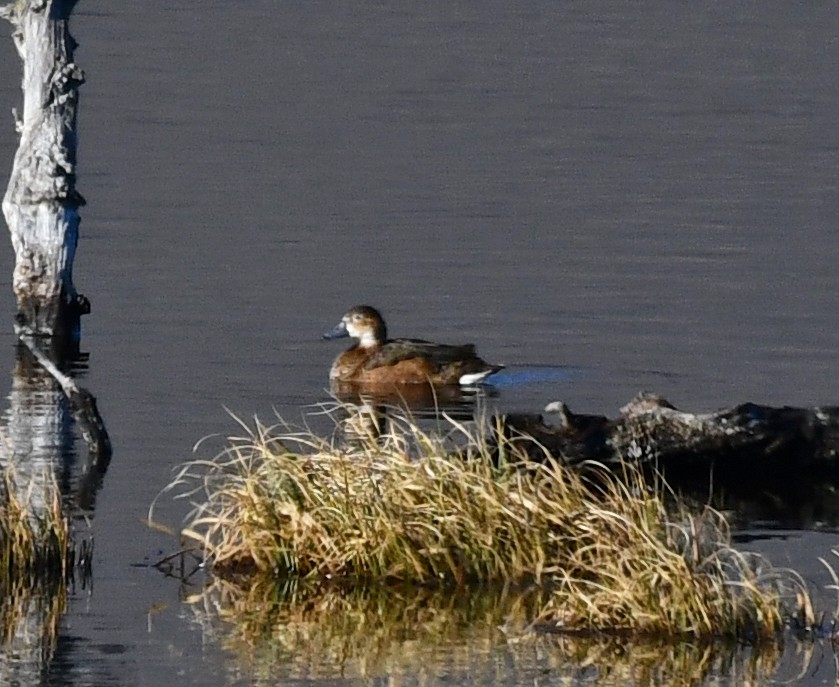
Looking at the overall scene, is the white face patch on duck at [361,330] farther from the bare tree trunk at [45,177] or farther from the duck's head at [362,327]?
the bare tree trunk at [45,177]

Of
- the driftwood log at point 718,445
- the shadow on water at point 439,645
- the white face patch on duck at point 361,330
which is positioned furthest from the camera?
the white face patch on duck at point 361,330

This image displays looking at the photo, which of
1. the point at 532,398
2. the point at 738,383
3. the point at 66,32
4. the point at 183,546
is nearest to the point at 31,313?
the point at 66,32

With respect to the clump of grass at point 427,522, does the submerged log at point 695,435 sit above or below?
above

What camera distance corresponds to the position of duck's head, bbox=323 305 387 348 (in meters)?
20.0

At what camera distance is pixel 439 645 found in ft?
35.2

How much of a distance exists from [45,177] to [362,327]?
2.82 meters

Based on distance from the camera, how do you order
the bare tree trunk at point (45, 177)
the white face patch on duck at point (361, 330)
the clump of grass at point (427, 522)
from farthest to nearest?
the white face patch on duck at point (361, 330)
the bare tree trunk at point (45, 177)
the clump of grass at point (427, 522)

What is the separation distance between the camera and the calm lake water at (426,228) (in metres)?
14.6

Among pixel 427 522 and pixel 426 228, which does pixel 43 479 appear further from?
pixel 426 228

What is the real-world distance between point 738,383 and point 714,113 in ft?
64.0

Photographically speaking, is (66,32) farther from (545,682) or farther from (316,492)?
(545,682)

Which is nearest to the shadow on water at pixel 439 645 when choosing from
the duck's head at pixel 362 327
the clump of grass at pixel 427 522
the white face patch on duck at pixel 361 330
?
the clump of grass at pixel 427 522

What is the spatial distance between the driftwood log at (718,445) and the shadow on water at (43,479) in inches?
100

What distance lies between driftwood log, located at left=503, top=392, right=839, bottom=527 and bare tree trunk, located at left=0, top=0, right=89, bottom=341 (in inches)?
229
